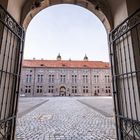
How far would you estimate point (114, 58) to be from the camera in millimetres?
2941

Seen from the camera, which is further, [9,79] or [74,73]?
[74,73]

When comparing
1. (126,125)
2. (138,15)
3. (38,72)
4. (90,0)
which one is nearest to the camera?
(138,15)

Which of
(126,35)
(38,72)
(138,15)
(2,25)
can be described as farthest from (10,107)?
(38,72)

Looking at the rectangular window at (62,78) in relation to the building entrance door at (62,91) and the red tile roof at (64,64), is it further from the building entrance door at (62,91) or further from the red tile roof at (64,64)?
the red tile roof at (64,64)

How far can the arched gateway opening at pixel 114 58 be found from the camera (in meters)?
2.29

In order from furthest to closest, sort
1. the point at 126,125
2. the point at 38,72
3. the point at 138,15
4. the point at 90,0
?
the point at 38,72 < the point at 90,0 < the point at 126,125 < the point at 138,15

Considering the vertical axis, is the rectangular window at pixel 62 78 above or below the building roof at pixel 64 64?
below

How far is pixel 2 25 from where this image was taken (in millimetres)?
2305

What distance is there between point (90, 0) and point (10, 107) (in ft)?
9.77

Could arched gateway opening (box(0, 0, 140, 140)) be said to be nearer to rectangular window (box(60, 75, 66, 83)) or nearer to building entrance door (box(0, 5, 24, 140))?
building entrance door (box(0, 5, 24, 140))

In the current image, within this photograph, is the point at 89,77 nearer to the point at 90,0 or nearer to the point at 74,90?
the point at 74,90

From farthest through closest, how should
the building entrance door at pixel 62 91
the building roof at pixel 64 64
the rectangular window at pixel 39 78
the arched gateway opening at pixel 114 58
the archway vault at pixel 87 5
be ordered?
the building roof at pixel 64 64 → the building entrance door at pixel 62 91 → the rectangular window at pixel 39 78 → the archway vault at pixel 87 5 → the arched gateway opening at pixel 114 58

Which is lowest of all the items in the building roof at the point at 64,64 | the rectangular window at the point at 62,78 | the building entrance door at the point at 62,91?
the building entrance door at the point at 62,91

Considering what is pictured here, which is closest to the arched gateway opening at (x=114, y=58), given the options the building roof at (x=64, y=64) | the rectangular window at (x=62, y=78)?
the rectangular window at (x=62, y=78)
